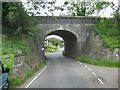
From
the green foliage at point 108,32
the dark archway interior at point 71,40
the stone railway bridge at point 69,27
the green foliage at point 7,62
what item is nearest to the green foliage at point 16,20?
the green foliage at point 7,62

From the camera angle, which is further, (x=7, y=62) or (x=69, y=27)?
(x=69, y=27)

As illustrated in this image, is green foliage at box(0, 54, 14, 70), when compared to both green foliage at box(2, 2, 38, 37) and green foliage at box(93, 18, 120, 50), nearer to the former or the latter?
green foliage at box(2, 2, 38, 37)

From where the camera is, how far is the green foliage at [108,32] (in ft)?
61.4

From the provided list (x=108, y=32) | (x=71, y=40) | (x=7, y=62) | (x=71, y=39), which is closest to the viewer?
(x=7, y=62)

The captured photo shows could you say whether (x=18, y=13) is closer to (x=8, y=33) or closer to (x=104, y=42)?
(x=8, y=33)

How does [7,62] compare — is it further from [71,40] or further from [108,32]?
[71,40]

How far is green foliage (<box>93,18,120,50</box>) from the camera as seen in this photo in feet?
61.4

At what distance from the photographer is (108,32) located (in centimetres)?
2236

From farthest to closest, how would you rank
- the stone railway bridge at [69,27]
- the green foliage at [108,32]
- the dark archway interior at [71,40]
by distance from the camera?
1. the dark archway interior at [71,40]
2. the stone railway bridge at [69,27]
3. the green foliage at [108,32]

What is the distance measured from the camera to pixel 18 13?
590 inches

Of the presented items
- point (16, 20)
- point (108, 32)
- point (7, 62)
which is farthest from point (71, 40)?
point (7, 62)

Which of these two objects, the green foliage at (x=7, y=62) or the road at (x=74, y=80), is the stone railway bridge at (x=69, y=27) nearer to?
the road at (x=74, y=80)

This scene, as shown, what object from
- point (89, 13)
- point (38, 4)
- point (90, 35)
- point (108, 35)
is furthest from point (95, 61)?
point (89, 13)

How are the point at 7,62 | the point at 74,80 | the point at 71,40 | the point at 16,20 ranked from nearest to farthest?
1. the point at 7,62
2. the point at 74,80
3. the point at 16,20
4. the point at 71,40
